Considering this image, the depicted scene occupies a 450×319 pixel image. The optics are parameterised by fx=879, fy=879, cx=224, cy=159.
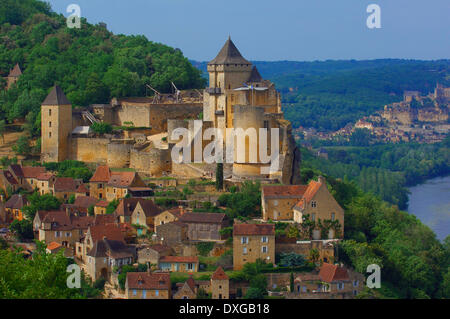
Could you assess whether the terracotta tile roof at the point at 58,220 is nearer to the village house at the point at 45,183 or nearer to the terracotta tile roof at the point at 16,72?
the village house at the point at 45,183

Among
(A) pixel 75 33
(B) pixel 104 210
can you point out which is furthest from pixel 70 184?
(A) pixel 75 33

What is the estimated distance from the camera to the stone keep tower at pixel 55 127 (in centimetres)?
4791

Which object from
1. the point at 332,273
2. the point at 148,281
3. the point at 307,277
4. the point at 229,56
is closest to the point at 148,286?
the point at 148,281

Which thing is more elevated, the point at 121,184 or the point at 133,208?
the point at 121,184

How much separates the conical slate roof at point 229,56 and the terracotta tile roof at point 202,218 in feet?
37.0

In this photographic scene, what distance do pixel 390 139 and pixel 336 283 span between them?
406 feet

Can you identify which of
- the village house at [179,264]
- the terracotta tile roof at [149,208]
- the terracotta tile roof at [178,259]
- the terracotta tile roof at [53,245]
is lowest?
the village house at [179,264]

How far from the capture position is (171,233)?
122ft

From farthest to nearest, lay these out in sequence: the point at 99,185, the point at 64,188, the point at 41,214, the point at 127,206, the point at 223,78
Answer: the point at 223,78, the point at 64,188, the point at 99,185, the point at 41,214, the point at 127,206

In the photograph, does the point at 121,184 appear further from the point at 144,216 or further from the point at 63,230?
the point at 63,230

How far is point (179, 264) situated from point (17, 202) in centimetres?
1137

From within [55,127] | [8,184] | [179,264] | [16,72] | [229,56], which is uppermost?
[229,56]

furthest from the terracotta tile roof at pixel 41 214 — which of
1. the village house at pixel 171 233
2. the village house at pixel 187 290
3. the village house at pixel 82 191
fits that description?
the village house at pixel 187 290
